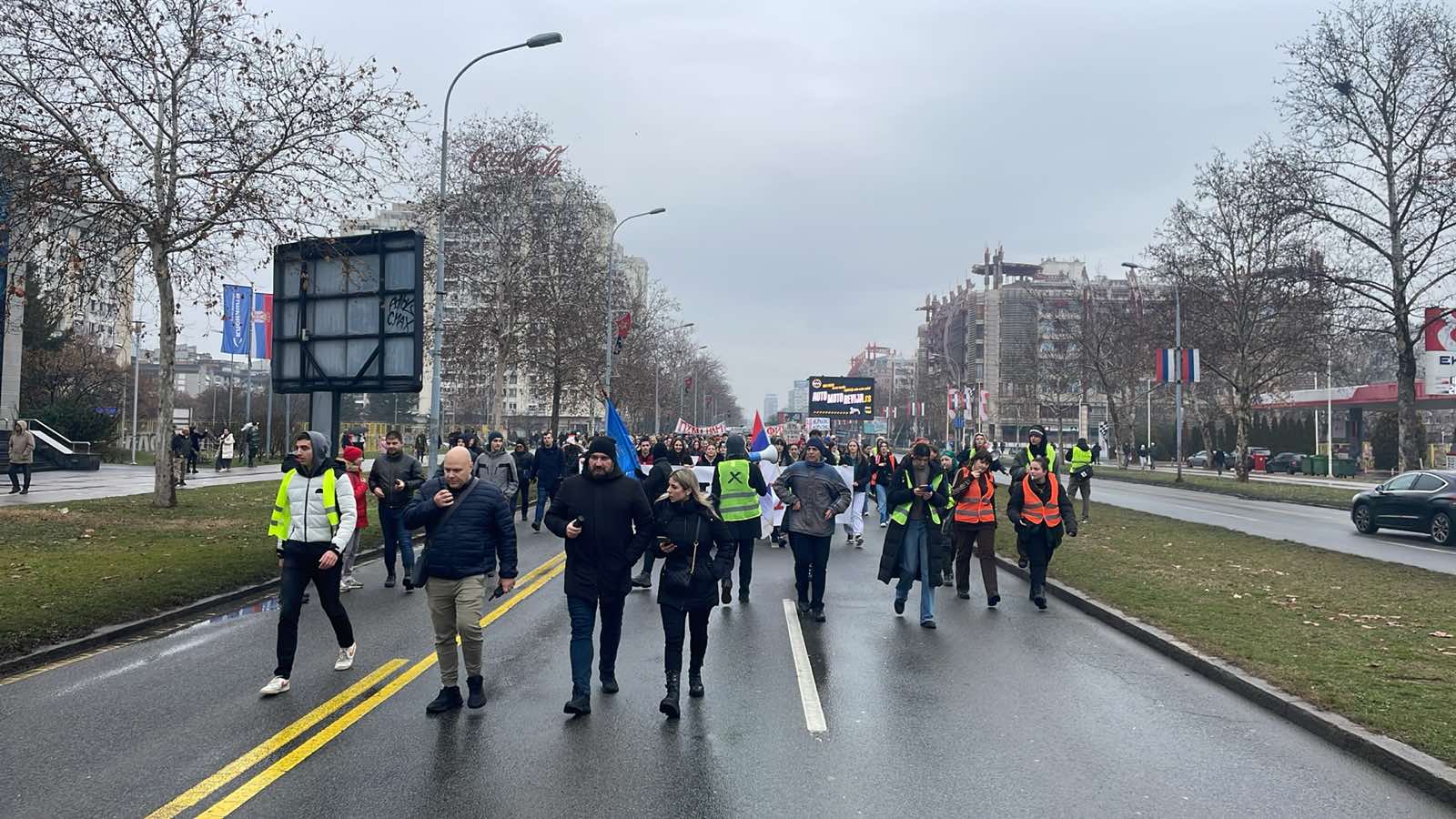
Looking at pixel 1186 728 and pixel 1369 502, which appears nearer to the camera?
pixel 1186 728

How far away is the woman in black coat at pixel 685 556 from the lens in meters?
6.59

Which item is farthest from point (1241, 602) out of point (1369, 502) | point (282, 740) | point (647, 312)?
point (647, 312)

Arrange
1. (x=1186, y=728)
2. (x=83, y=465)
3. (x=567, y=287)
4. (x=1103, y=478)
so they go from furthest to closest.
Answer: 1. (x=1103, y=478)
2. (x=567, y=287)
3. (x=83, y=465)
4. (x=1186, y=728)

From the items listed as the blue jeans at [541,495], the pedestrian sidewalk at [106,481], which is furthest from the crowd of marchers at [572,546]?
the pedestrian sidewalk at [106,481]

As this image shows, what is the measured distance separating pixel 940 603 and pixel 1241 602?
128 inches

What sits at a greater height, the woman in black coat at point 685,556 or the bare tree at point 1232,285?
the bare tree at point 1232,285

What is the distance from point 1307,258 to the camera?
104 ft

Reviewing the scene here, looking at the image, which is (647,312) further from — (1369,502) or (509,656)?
(509,656)

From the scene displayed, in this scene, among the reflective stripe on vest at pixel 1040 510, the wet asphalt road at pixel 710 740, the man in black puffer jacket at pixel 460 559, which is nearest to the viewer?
the wet asphalt road at pixel 710 740

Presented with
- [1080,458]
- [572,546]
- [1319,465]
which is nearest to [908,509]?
[572,546]

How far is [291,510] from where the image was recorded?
715 cm

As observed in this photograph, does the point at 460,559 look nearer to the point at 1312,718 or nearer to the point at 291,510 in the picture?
the point at 291,510

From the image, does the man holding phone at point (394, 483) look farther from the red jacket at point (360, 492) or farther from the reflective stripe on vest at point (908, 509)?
the reflective stripe on vest at point (908, 509)

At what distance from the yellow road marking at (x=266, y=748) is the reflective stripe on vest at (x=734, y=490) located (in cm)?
359
